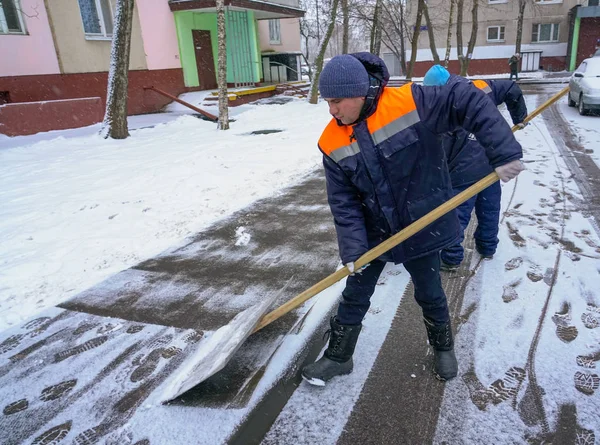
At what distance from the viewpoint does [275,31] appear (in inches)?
849

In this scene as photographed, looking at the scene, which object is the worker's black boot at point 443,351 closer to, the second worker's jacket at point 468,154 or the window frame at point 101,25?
the second worker's jacket at point 468,154

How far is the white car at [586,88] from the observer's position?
33.4 ft

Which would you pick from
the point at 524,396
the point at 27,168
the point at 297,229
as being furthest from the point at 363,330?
the point at 27,168

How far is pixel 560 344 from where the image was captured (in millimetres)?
2424

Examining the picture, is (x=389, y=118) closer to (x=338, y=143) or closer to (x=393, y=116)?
(x=393, y=116)

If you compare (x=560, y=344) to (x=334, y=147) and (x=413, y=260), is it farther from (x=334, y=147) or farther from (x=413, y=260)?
(x=334, y=147)

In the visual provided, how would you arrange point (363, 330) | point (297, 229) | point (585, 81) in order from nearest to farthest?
1. point (363, 330)
2. point (297, 229)
3. point (585, 81)

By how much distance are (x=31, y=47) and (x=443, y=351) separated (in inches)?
490

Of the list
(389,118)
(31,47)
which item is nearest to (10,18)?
(31,47)

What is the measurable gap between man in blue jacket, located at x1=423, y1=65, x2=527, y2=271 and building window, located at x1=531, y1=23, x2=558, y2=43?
106 feet

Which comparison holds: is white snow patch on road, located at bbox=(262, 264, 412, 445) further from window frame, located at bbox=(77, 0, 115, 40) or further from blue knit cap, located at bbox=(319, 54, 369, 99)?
window frame, located at bbox=(77, 0, 115, 40)

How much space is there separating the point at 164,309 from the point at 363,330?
1.37 meters

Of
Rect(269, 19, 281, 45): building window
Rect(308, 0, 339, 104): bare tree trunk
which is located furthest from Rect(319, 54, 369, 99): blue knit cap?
Rect(269, 19, 281, 45): building window

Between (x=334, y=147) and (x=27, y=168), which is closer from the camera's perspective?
(x=334, y=147)
